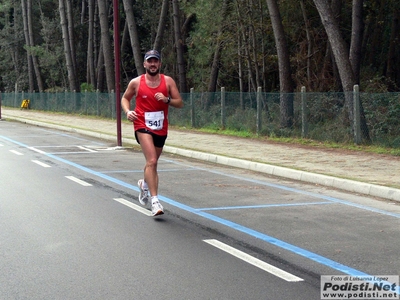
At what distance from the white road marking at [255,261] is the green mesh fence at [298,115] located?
11.0 m

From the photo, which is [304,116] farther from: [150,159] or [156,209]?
[156,209]

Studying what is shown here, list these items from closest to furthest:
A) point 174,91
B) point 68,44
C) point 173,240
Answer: point 173,240
point 174,91
point 68,44

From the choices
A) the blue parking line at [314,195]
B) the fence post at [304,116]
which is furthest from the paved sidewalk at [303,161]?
the fence post at [304,116]

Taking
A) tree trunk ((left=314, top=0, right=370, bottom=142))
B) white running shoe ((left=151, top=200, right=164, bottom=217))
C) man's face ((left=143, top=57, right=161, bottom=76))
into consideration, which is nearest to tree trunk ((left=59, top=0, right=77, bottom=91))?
tree trunk ((left=314, top=0, right=370, bottom=142))

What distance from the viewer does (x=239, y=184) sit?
1220cm

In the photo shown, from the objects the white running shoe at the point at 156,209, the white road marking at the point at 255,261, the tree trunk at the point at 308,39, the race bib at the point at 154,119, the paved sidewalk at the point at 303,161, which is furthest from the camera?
the tree trunk at the point at 308,39

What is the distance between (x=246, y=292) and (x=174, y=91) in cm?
405

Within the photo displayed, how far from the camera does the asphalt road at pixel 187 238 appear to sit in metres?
5.79

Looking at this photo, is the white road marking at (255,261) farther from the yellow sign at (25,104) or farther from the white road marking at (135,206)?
the yellow sign at (25,104)

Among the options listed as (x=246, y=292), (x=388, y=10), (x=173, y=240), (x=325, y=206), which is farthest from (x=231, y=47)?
(x=246, y=292)

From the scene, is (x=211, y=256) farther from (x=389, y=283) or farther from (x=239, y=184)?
(x=239, y=184)

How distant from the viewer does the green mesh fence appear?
1788cm

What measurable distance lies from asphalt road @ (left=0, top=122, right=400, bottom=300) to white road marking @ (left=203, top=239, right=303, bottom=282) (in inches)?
0.4

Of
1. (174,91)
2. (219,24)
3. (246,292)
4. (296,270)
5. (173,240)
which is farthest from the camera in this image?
(219,24)
